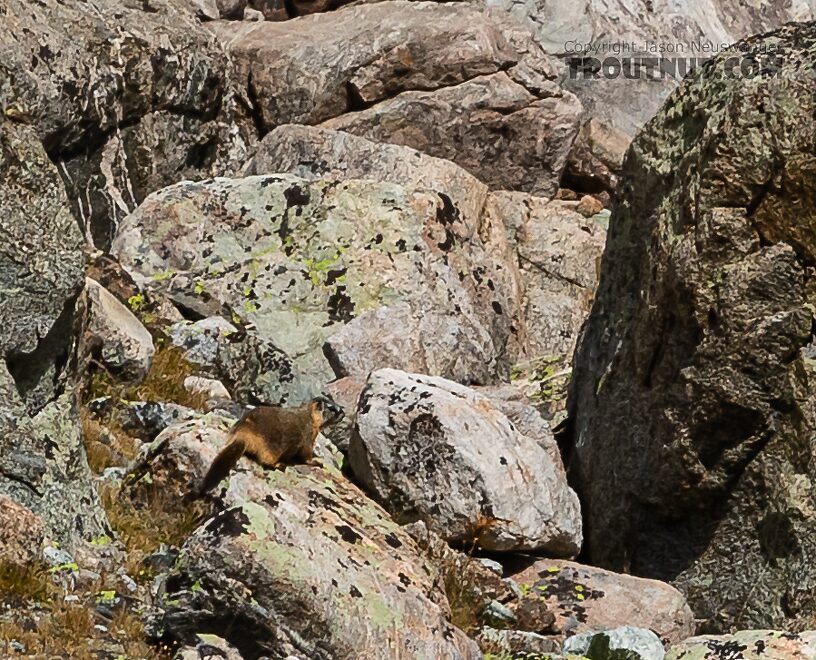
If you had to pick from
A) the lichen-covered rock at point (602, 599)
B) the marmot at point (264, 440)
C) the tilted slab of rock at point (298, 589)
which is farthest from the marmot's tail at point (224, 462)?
the lichen-covered rock at point (602, 599)

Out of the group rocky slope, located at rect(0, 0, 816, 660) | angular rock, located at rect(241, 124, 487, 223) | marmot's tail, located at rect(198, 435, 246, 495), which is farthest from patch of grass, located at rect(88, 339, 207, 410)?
angular rock, located at rect(241, 124, 487, 223)

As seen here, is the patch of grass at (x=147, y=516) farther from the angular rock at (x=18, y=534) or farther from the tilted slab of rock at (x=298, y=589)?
the angular rock at (x=18, y=534)

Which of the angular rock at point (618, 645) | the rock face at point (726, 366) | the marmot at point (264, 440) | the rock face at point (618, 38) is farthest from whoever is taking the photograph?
the rock face at point (618, 38)

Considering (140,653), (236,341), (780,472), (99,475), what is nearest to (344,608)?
(140,653)

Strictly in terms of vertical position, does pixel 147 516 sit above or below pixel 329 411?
above

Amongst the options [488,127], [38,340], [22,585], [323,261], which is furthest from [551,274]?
[22,585]

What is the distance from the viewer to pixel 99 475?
12258 mm

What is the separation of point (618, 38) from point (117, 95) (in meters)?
Answer: 11.1

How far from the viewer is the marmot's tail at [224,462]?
11.0m

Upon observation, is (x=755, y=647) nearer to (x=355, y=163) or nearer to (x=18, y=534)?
(x=18, y=534)

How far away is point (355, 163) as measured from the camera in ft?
66.0

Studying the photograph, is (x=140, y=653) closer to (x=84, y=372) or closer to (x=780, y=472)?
(x=84, y=372)

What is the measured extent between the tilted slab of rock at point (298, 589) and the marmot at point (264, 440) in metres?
0.18

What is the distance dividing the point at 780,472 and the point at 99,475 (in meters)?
5.67
